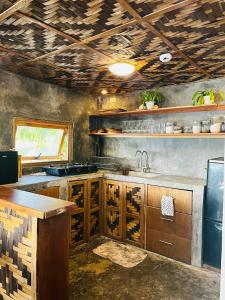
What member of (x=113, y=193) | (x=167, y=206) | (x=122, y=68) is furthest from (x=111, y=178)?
(x=122, y=68)

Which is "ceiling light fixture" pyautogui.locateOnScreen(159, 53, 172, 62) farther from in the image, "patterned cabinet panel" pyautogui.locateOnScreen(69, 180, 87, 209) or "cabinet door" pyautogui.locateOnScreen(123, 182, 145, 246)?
"patterned cabinet panel" pyautogui.locateOnScreen(69, 180, 87, 209)

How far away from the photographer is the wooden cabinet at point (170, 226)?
300 cm

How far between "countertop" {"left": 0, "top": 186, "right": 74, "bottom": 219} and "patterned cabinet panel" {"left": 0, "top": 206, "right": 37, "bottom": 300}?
0.24ft

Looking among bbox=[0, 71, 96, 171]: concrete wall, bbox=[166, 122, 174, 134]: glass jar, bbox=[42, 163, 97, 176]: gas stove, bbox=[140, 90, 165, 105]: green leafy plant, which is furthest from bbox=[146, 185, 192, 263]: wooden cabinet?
bbox=[0, 71, 96, 171]: concrete wall

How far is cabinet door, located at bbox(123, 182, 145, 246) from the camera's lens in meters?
3.42

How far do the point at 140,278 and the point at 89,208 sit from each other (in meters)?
1.31

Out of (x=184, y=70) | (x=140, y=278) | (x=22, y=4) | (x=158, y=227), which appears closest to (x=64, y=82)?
(x=184, y=70)

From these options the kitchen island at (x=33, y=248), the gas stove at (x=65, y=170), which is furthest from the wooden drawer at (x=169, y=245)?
the kitchen island at (x=33, y=248)

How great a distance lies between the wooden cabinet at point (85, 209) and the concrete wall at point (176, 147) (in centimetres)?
95

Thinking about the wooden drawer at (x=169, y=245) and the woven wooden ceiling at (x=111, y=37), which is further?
the wooden drawer at (x=169, y=245)

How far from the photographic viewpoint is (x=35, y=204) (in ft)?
6.19

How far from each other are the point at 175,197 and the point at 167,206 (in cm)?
16

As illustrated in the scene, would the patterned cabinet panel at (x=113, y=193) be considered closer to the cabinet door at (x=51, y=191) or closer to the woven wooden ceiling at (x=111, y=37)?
the cabinet door at (x=51, y=191)

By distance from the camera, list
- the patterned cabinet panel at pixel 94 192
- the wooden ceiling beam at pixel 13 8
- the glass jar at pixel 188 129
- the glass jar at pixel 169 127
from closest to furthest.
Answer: the wooden ceiling beam at pixel 13 8 < the glass jar at pixel 188 129 < the glass jar at pixel 169 127 < the patterned cabinet panel at pixel 94 192
